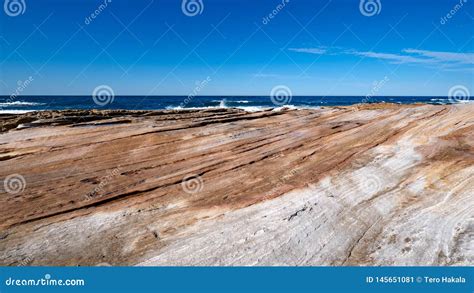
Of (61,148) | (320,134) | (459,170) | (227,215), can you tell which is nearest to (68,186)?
(61,148)

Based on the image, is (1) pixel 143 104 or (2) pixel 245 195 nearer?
(2) pixel 245 195

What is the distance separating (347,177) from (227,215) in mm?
2830

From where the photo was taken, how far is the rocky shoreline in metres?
5.88

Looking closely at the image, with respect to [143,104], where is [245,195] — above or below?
below

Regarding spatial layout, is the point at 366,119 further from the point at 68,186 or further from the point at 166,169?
the point at 68,186

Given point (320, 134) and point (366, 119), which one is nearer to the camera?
point (320, 134)

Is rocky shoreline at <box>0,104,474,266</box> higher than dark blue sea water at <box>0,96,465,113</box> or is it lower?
lower

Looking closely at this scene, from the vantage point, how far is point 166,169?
29.9 feet

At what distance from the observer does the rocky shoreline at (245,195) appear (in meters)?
5.88

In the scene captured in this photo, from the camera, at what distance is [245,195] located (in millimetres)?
7598

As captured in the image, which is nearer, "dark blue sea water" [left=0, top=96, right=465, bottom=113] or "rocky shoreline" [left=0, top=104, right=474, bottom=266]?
"rocky shoreline" [left=0, top=104, right=474, bottom=266]

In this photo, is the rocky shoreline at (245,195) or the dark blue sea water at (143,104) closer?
the rocky shoreline at (245,195)

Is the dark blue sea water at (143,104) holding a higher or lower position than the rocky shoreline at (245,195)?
higher

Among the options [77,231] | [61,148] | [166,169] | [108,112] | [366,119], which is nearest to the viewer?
[77,231]
